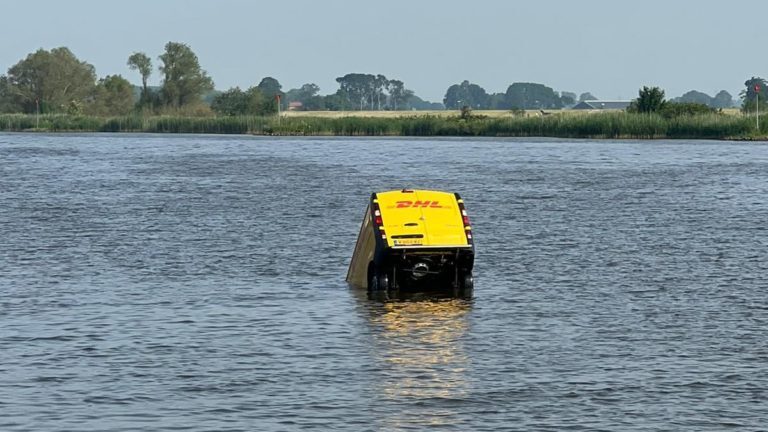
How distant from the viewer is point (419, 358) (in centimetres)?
2266

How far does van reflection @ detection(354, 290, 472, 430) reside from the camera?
62.5ft

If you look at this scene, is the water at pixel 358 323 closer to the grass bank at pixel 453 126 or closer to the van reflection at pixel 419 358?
the van reflection at pixel 419 358

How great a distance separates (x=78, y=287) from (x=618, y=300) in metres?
10.7

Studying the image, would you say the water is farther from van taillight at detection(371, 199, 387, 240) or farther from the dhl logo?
the dhl logo

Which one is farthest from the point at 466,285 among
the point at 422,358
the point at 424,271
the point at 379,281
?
the point at 422,358

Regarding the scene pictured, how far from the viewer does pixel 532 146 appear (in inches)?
5113

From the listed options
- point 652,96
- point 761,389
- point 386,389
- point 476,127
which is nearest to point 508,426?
point 386,389

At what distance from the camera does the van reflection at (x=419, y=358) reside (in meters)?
19.0

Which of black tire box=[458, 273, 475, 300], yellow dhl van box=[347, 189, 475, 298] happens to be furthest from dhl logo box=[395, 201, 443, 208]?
black tire box=[458, 273, 475, 300]

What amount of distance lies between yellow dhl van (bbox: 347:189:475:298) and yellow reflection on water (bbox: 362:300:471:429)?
789 mm

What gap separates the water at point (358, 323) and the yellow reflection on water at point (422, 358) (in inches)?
2.2

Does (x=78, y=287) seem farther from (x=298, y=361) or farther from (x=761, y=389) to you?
(x=761, y=389)

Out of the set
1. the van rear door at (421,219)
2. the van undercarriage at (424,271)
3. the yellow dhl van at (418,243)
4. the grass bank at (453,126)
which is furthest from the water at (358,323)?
the grass bank at (453,126)

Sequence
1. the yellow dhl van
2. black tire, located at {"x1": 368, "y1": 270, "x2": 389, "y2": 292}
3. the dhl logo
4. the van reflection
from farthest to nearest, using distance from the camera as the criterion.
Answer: black tire, located at {"x1": 368, "y1": 270, "x2": 389, "y2": 292}, the dhl logo, the yellow dhl van, the van reflection
